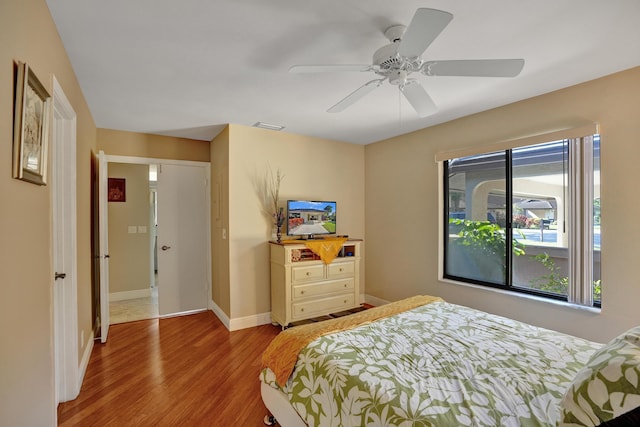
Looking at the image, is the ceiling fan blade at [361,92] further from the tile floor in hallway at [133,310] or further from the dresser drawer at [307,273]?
the tile floor in hallway at [133,310]

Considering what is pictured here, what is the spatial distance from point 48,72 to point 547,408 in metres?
2.88

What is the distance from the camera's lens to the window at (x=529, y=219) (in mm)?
2484

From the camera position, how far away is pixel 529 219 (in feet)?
9.68

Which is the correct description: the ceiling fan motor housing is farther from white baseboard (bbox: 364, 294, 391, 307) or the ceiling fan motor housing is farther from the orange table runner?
white baseboard (bbox: 364, 294, 391, 307)

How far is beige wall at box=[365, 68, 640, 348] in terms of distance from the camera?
2.30 m

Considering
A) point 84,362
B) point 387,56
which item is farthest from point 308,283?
point 387,56

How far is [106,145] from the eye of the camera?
375cm

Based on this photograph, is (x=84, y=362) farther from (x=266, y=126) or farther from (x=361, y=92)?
(x=361, y=92)

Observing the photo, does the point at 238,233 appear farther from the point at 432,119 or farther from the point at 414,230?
the point at 432,119

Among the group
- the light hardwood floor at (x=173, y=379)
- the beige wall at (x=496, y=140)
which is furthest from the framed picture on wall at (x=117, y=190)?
the beige wall at (x=496, y=140)

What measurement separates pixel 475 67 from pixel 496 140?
1693 millimetres

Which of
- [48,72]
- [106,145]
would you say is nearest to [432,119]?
[48,72]

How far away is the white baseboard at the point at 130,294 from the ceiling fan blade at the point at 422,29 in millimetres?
5271

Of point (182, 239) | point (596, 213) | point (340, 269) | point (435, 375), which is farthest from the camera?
point (182, 239)
